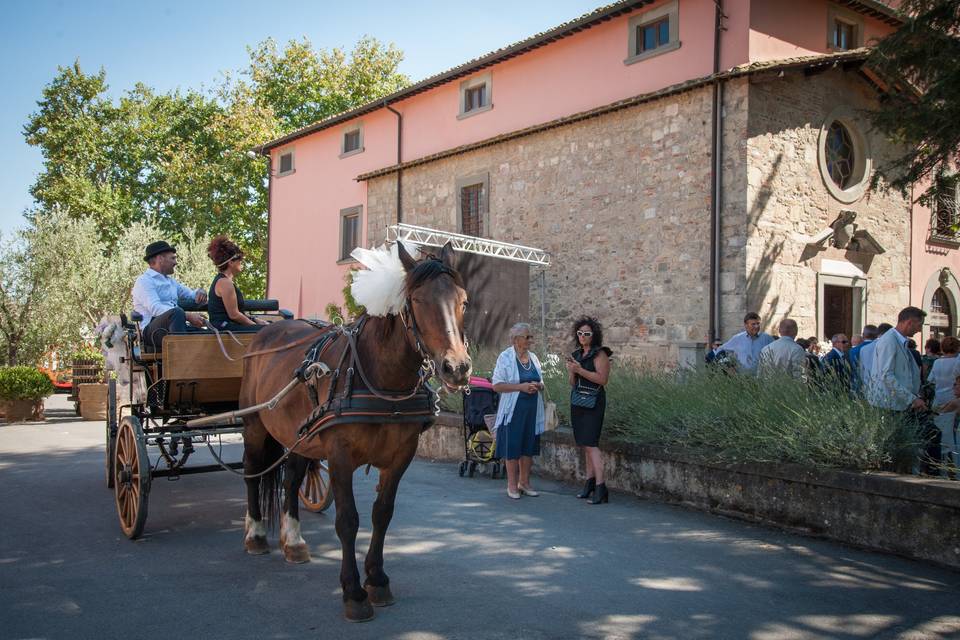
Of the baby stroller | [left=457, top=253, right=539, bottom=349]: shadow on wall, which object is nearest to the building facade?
[left=457, top=253, right=539, bottom=349]: shadow on wall

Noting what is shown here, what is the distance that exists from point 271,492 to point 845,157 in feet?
53.6

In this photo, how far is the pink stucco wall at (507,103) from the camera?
15938 mm

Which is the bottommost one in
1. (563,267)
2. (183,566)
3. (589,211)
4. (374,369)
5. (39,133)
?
(183,566)

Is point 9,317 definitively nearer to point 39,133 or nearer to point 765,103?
point 765,103

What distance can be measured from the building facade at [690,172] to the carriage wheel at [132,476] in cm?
1186

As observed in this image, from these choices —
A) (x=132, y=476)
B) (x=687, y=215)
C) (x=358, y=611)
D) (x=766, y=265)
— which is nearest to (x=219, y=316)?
(x=132, y=476)

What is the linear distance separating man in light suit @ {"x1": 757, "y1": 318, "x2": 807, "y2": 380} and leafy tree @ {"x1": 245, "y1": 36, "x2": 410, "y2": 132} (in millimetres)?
30796

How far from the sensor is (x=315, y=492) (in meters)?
7.19

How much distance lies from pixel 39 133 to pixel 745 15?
3669cm

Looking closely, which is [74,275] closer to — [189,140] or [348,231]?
[348,231]

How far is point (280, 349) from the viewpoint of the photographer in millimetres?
5820

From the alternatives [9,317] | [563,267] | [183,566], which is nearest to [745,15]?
[563,267]

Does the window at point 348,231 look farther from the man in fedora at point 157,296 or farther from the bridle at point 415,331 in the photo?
the bridle at point 415,331

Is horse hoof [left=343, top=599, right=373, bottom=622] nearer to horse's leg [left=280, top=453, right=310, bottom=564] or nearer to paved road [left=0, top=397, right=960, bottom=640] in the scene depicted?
paved road [left=0, top=397, right=960, bottom=640]
